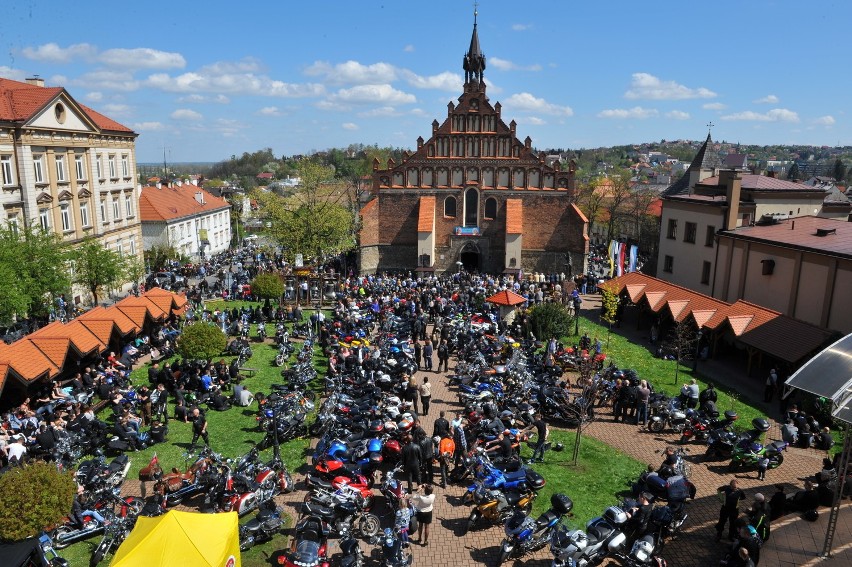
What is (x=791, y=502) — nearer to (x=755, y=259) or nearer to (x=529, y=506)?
(x=529, y=506)

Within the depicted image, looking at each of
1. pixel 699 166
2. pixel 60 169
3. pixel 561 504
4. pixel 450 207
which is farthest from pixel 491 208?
pixel 561 504

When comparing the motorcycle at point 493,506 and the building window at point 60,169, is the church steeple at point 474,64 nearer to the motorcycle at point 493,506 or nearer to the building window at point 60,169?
the building window at point 60,169

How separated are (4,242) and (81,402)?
10.6 metres

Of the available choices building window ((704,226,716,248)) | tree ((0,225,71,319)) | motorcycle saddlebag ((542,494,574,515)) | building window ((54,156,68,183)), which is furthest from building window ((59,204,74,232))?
building window ((704,226,716,248))

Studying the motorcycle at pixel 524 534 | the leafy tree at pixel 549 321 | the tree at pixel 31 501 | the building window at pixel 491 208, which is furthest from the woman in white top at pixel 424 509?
the building window at pixel 491 208

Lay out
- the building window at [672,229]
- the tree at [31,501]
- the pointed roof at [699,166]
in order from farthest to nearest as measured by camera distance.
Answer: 1. the pointed roof at [699,166]
2. the building window at [672,229]
3. the tree at [31,501]

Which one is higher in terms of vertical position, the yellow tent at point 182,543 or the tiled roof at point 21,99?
the tiled roof at point 21,99

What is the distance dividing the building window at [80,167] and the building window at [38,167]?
9.34 ft

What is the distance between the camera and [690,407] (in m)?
17.8

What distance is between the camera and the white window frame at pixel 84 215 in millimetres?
33903

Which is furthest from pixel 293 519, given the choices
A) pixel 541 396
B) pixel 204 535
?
pixel 541 396

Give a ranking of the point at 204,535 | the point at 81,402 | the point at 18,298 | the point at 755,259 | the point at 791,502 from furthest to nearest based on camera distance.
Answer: the point at 755,259
the point at 18,298
the point at 81,402
the point at 791,502
the point at 204,535

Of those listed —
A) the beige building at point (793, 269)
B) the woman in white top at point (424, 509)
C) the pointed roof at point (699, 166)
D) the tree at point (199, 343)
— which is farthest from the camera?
the pointed roof at point (699, 166)

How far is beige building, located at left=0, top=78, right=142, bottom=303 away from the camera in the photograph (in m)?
28.4
